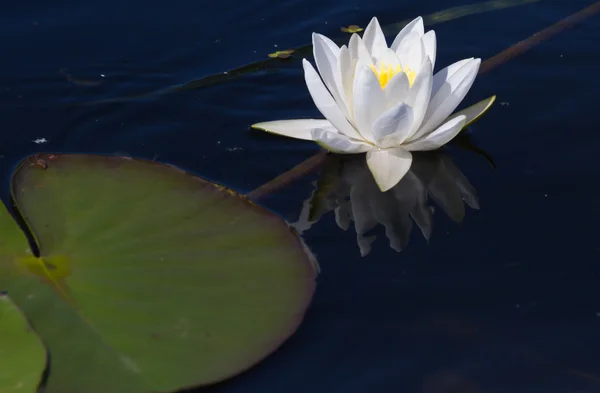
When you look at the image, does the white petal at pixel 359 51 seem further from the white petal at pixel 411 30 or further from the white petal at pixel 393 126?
the white petal at pixel 393 126

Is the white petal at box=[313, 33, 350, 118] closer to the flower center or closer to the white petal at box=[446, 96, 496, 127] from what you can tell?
the flower center

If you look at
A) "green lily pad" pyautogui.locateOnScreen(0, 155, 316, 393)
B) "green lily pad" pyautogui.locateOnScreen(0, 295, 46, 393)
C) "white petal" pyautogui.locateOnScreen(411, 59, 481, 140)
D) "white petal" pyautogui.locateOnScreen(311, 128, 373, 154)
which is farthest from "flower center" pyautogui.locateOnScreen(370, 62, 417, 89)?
"green lily pad" pyautogui.locateOnScreen(0, 295, 46, 393)

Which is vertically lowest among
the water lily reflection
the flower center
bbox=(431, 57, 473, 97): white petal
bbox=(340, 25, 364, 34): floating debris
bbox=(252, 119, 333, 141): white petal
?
the water lily reflection

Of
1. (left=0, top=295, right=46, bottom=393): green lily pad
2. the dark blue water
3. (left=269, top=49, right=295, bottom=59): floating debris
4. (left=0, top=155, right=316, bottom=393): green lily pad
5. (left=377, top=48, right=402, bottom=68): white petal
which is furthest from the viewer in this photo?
(left=269, top=49, right=295, bottom=59): floating debris

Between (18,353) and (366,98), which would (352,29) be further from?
(18,353)

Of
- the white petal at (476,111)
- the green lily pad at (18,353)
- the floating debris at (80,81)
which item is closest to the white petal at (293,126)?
the white petal at (476,111)

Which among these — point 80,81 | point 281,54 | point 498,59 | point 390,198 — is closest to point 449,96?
point 390,198
